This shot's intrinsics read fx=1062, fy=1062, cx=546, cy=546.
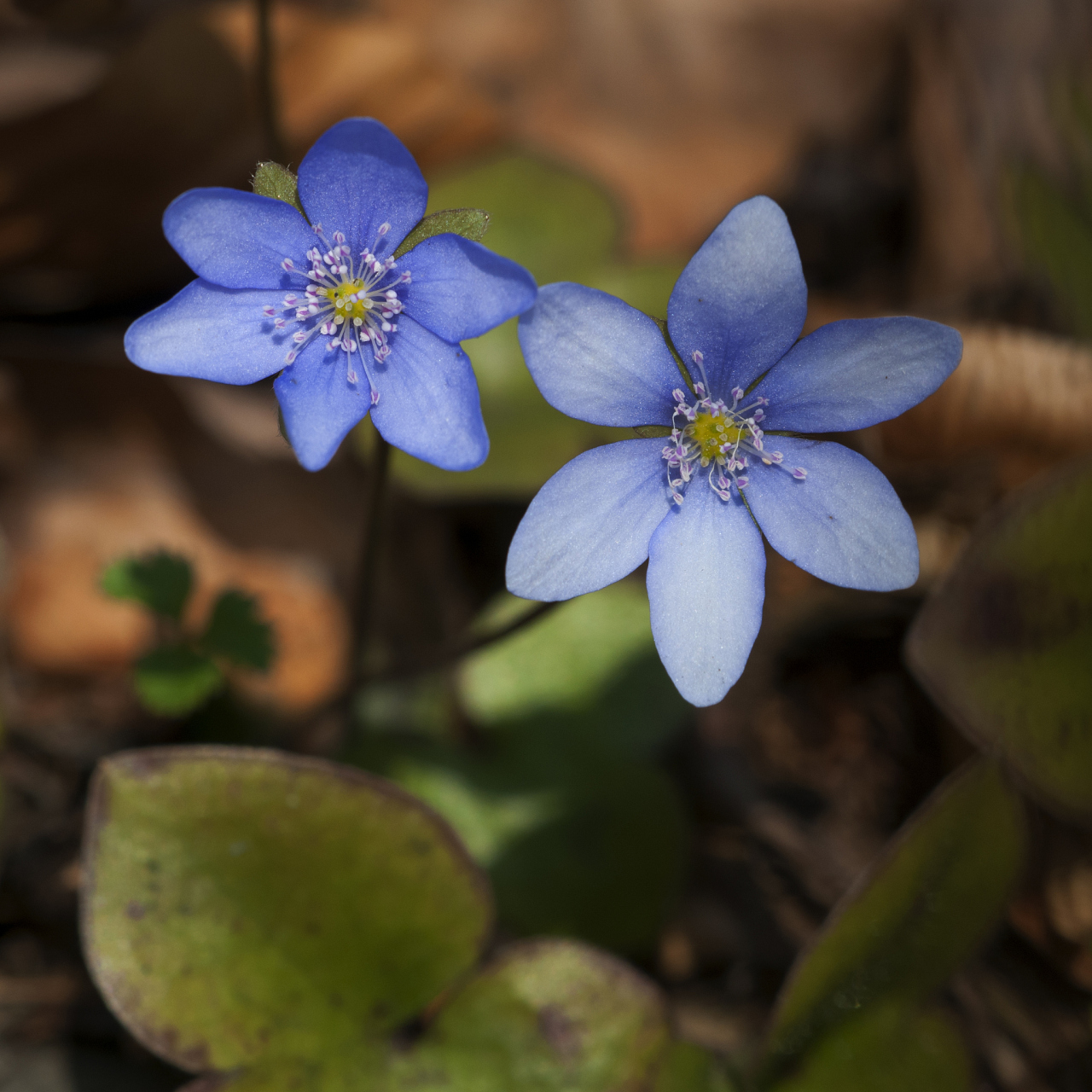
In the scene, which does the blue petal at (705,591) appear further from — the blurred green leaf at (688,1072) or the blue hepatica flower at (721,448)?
the blurred green leaf at (688,1072)

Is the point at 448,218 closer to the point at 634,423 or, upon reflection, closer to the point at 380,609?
the point at 634,423

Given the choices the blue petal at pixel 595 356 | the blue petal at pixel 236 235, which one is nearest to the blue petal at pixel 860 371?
the blue petal at pixel 595 356

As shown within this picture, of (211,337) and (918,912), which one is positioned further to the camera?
(918,912)

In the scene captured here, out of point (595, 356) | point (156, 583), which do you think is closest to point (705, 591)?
point (595, 356)

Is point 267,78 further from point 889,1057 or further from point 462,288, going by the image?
point 889,1057

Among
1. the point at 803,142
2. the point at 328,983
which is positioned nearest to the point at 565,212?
the point at 803,142

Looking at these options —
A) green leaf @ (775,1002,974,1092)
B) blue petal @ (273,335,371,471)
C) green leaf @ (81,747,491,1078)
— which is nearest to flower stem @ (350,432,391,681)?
blue petal @ (273,335,371,471)
